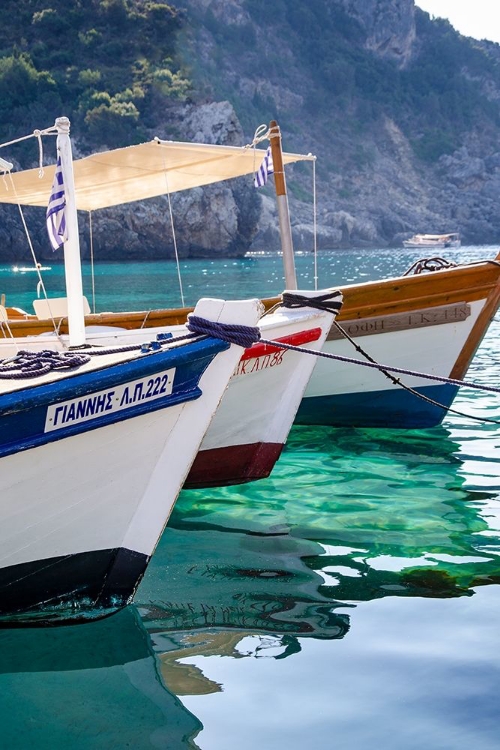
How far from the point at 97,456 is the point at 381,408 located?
17.5 ft

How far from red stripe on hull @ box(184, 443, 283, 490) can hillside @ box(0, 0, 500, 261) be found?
6321cm

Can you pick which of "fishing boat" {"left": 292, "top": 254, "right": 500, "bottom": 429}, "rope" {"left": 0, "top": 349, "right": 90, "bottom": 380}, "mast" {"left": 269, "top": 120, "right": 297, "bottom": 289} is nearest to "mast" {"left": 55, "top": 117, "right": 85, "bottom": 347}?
"rope" {"left": 0, "top": 349, "right": 90, "bottom": 380}

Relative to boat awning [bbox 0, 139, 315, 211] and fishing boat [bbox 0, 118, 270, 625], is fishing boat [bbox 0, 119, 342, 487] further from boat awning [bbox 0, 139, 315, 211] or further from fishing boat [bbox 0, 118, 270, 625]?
boat awning [bbox 0, 139, 315, 211]

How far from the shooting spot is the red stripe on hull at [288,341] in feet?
22.0

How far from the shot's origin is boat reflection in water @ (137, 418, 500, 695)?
4.38 metres

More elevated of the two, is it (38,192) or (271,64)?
(271,64)

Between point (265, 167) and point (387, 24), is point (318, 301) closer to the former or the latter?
point (265, 167)

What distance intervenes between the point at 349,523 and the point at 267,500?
870mm

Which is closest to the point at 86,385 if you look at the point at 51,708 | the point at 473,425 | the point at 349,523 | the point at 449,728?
the point at 51,708

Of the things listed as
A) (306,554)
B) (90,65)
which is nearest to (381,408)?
(306,554)

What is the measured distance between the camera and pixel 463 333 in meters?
8.77

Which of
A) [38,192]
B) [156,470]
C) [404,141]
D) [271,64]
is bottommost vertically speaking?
[156,470]

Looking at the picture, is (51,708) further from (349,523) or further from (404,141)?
(404,141)

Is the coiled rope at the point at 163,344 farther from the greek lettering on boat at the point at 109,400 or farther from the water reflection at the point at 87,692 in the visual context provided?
the water reflection at the point at 87,692
